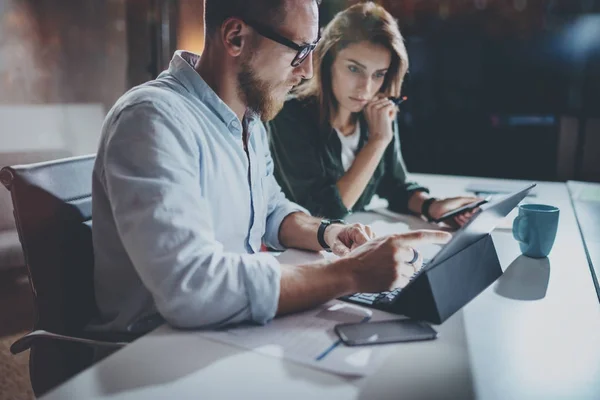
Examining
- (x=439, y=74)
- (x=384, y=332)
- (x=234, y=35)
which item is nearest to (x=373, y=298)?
(x=384, y=332)

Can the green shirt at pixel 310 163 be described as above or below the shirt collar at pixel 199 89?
below

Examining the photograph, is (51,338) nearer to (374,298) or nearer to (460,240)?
(374,298)

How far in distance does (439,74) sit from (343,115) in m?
2.32

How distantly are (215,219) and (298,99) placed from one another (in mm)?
902

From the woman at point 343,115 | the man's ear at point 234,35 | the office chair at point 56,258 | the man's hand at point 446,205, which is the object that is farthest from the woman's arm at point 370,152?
the office chair at point 56,258

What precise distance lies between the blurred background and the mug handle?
233cm

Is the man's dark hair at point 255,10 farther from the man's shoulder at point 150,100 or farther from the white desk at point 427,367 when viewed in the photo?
the white desk at point 427,367

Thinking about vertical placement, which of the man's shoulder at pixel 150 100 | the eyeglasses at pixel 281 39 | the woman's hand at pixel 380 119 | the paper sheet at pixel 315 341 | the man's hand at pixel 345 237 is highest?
the eyeglasses at pixel 281 39

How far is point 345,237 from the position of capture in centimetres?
126

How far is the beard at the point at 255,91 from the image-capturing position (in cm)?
117

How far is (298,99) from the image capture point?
1926mm

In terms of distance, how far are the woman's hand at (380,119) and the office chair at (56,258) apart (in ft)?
3.46

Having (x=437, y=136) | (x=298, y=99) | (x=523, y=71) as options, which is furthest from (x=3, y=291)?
(x=523, y=71)

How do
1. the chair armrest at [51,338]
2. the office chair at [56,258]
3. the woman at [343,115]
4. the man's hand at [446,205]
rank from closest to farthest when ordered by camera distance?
1. the chair armrest at [51,338]
2. the office chair at [56,258]
3. the man's hand at [446,205]
4. the woman at [343,115]
